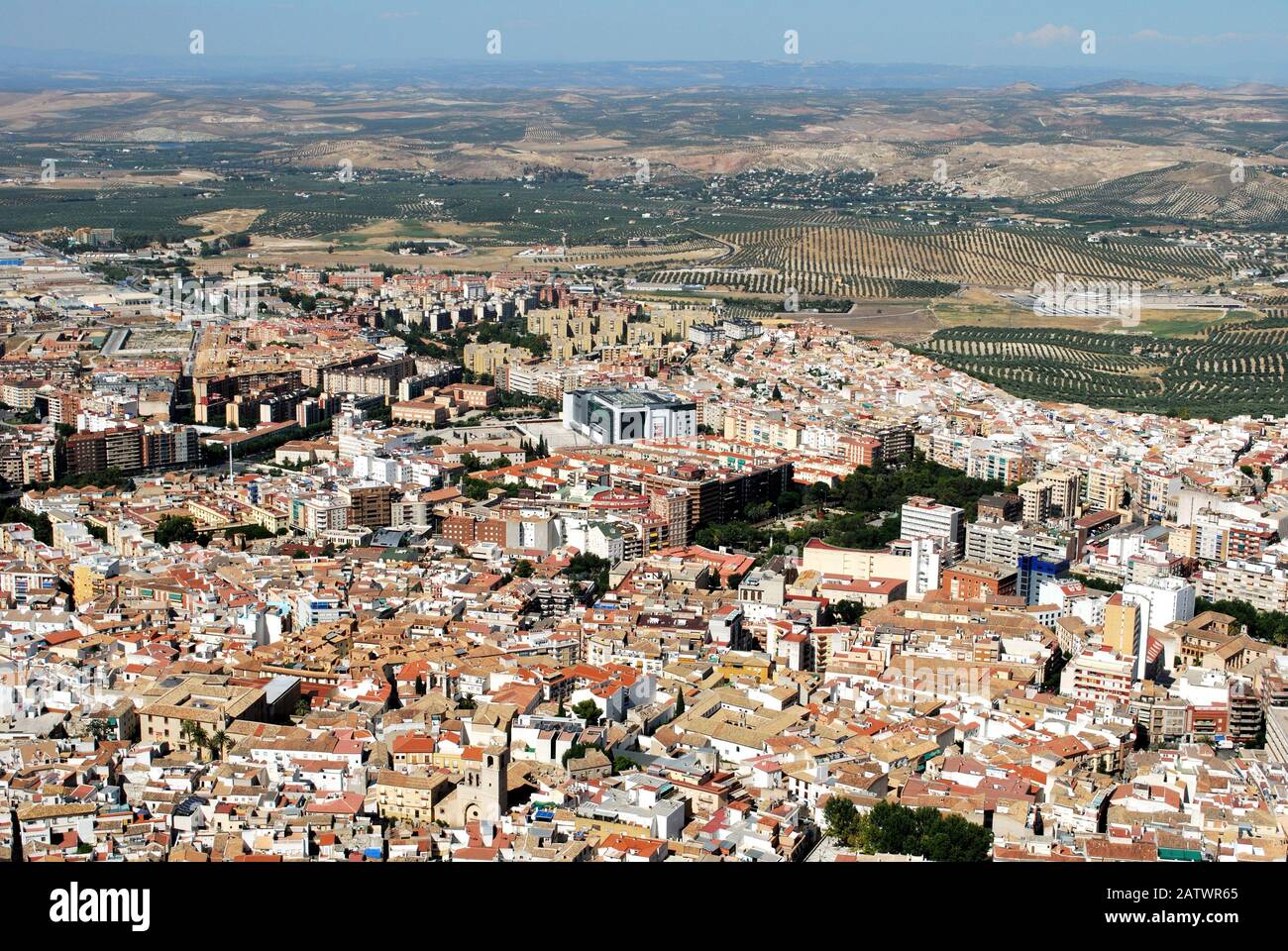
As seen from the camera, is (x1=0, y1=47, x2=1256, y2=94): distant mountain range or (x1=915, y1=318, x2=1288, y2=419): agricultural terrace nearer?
(x1=915, y1=318, x2=1288, y2=419): agricultural terrace

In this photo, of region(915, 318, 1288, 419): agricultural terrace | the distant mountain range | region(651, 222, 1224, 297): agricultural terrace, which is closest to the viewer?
region(915, 318, 1288, 419): agricultural terrace

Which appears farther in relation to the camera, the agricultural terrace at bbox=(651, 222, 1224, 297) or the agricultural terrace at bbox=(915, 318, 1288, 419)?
the agricultural terrace at bbox=(651, 222, 1224, 297)

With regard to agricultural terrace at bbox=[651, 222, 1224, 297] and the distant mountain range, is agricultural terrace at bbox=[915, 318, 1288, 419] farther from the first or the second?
the distant mountain range

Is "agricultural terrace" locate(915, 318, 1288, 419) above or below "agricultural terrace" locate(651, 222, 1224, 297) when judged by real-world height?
below

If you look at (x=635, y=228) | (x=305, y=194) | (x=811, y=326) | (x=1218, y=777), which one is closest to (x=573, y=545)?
(x=1218, y=777)

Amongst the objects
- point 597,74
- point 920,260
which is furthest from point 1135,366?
point 597,74

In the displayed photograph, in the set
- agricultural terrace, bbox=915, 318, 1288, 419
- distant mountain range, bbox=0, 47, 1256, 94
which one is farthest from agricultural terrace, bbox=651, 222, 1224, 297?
distant mountain range, bbox=0, 47, 1256, 94

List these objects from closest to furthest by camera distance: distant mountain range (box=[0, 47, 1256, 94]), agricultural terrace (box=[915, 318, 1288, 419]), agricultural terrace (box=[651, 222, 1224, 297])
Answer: agricultural terrace (box=[915, 318, 1288, 419]) < agricultural terrace (box=[651, 222, 1224, 297]) < distant mountain range (box=[0, 47, 1256, 94])

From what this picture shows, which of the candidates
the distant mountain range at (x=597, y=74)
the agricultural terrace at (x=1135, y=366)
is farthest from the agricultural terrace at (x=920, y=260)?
the distant mountain range at (x=597, y=74)

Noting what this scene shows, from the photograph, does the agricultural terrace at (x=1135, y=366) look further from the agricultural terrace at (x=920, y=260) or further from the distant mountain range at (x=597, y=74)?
the distant mountain range at (x=597, y=74)
